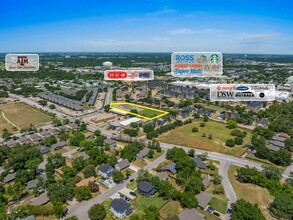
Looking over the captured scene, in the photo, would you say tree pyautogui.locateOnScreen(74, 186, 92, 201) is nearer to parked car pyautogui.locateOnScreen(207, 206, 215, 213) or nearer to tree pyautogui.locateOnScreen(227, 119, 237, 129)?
parked car pyautogui.locateOnScreen(207, 206, 215, 213)

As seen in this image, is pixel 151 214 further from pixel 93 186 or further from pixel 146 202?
pixel 93 186

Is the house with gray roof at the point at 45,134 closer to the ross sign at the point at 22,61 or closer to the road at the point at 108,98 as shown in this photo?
the ross sign at the point at 22,61

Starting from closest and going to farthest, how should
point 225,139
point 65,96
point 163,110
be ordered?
point 225,139 → point 163,110 → point 65,96

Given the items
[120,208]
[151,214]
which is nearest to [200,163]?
[151,214]

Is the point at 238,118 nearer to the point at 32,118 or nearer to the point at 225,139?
the point at 225,139

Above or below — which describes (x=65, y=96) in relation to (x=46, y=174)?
above

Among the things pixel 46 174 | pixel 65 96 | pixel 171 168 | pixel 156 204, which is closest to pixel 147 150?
pixel 171 168

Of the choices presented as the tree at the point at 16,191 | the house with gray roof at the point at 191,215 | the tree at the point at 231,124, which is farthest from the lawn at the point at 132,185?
the tree at the point at 231,124
